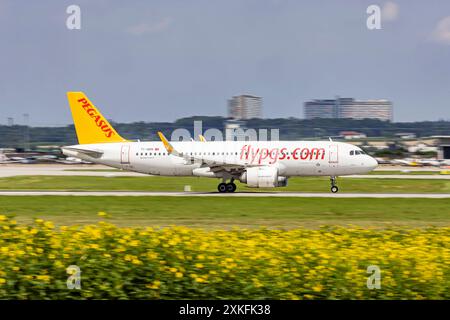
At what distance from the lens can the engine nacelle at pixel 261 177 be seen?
48344mm

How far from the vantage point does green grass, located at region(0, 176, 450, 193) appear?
56369mm

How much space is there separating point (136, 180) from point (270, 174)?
23.0 m

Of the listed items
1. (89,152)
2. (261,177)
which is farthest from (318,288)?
(89,152)

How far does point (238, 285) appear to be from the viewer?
1097 cm

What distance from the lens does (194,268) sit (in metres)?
11.4

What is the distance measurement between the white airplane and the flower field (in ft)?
117

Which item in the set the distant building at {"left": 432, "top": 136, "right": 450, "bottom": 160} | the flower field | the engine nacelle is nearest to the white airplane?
the engine nacelle

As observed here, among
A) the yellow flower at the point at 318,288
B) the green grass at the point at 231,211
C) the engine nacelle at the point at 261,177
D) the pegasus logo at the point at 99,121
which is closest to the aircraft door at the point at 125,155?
the pegasus logo at the point at 99,121

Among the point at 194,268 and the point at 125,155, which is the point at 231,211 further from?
the point at 194,268

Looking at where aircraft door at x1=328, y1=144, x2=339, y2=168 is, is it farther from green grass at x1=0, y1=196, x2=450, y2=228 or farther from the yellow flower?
the yellow flower

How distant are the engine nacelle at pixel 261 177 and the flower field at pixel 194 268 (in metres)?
35.1
